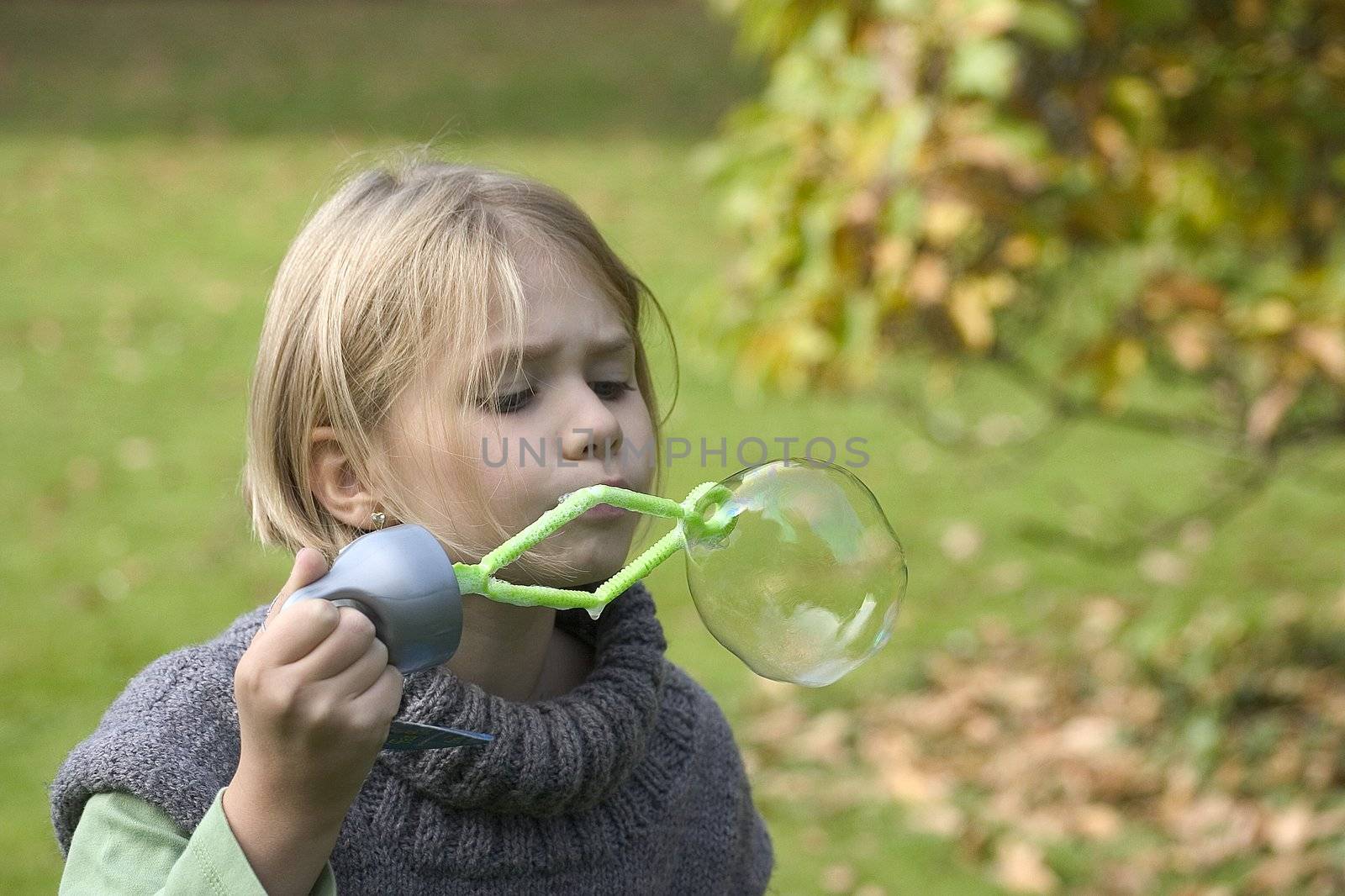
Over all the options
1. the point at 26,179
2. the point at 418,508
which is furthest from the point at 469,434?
the point at 26,179

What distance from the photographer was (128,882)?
4.37 ft

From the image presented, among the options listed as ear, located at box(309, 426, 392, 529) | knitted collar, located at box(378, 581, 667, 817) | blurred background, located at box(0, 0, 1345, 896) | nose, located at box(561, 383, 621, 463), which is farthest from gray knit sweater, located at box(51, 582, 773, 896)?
blurred background, located at box(0, 0, 1345, 896)

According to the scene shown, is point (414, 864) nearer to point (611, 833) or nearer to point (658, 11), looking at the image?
point (611, 833)

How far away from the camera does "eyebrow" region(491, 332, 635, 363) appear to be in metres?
1.49

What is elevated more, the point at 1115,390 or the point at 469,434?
the point at 1115,390

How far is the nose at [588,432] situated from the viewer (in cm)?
147

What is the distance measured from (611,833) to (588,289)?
0.63 meters

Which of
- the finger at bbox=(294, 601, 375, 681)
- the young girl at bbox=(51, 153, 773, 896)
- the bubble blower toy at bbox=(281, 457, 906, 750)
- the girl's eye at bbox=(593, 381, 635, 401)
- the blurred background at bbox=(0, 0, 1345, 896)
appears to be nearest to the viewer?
the finger at bbox=(294, 601, 375, 681)

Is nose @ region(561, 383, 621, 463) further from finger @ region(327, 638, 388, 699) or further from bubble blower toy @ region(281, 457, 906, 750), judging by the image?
finger @ region(327, 638, 388, 699)

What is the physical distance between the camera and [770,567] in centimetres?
151

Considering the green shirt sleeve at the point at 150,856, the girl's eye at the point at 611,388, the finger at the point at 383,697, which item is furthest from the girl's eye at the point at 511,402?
the green shirt sleeve at the point at 150,856

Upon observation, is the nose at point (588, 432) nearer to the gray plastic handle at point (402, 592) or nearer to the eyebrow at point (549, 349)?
the eyebrow at point (549, 349)

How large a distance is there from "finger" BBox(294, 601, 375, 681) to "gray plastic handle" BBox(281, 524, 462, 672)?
19 millimetres

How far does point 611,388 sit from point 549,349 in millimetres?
114
